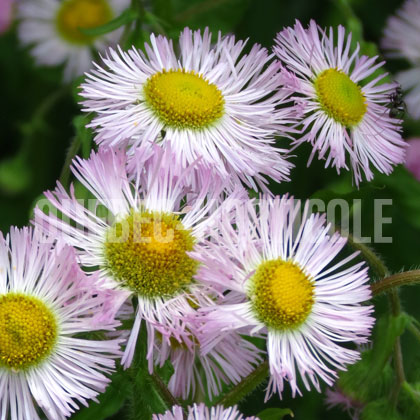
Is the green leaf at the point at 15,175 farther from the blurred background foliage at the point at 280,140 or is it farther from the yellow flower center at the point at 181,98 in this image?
the yellow flower center at the point at 181,98

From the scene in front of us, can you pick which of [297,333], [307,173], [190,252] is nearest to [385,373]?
[297,333]

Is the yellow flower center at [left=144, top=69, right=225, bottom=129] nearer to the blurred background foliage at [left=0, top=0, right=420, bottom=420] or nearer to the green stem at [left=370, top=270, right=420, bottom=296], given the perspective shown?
the blurred background foliage at [left=0, top=0, right=420, bottom=420]

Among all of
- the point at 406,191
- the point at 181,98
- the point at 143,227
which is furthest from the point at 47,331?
the point at 406,191

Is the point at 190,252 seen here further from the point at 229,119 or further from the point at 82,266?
the point at 229,119

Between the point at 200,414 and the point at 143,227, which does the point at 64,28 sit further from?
the point at 200,414

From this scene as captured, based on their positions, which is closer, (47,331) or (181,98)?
(47,331)

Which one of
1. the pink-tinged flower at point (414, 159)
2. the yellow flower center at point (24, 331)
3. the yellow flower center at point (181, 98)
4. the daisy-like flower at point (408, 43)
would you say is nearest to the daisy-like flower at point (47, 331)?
the yellow flower center at point (24, 331)
